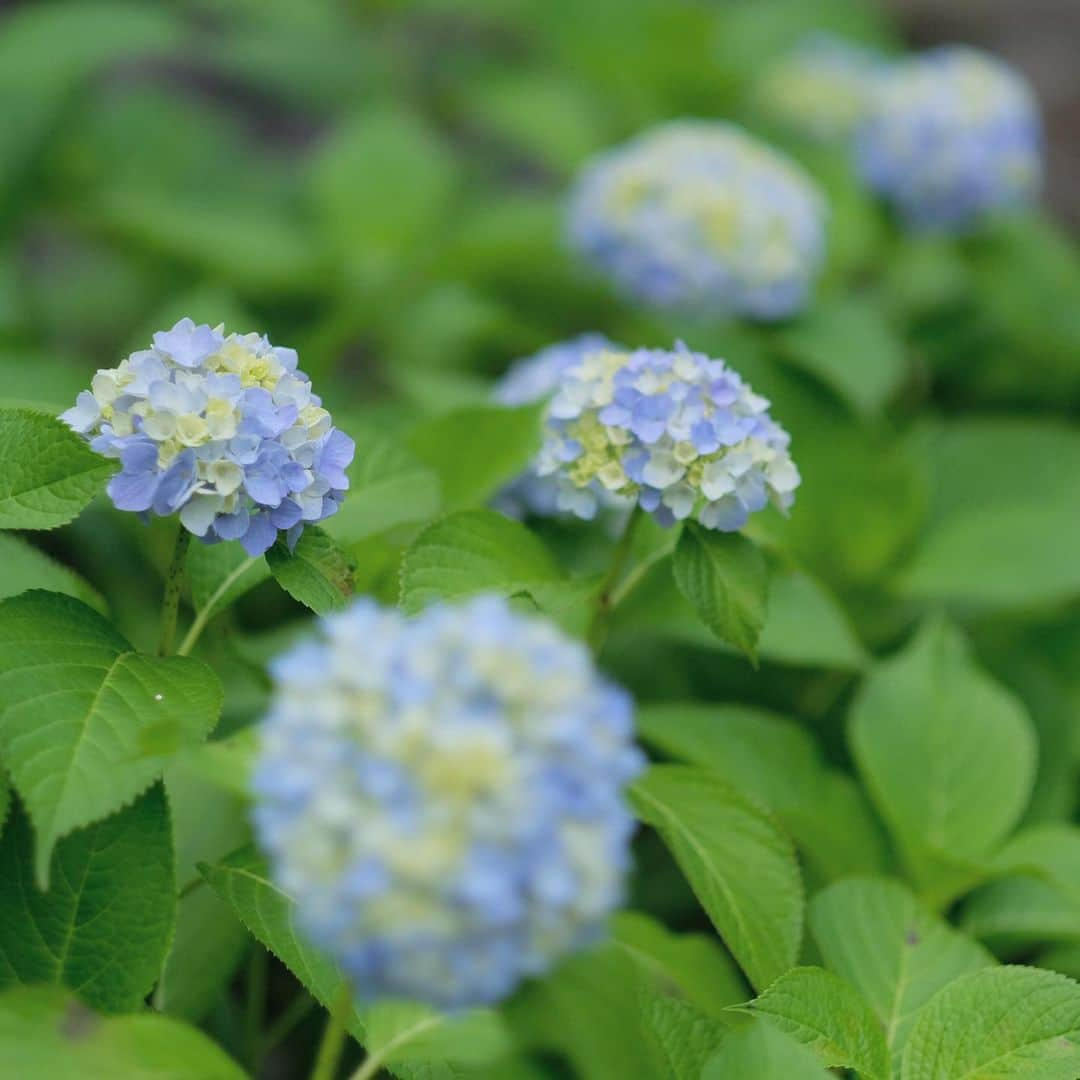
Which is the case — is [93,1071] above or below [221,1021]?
above

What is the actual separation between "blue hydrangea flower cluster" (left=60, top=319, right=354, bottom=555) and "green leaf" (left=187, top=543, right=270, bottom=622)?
236 mm

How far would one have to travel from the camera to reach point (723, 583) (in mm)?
1754

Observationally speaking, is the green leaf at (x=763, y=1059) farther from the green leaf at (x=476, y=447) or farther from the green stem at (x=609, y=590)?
the green leaf at (x=476, y=447)

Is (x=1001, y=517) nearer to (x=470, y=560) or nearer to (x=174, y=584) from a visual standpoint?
(x=470, y=560)

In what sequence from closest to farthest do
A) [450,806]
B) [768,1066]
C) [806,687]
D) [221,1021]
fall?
[450,806]
[768,1066]
[221,1021]
[806,687]

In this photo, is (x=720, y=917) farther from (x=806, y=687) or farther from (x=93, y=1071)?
(x=806, y=687)

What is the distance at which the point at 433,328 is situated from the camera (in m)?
3.85

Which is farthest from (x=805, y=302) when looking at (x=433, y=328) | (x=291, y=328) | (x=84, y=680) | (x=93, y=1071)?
(x=93, y=1071)

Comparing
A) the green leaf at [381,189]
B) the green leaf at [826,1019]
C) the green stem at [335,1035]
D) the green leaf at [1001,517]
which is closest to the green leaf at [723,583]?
the green leaf at [826,1019]

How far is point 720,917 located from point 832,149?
3203mm

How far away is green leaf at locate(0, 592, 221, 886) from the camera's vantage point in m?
1.42

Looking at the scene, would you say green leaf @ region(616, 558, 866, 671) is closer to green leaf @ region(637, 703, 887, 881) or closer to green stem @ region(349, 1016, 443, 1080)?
green leaf @ region(637, 703, 887, 881)

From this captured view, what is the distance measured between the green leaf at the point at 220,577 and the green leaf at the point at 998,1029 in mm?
956

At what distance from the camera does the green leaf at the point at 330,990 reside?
1408 mm
